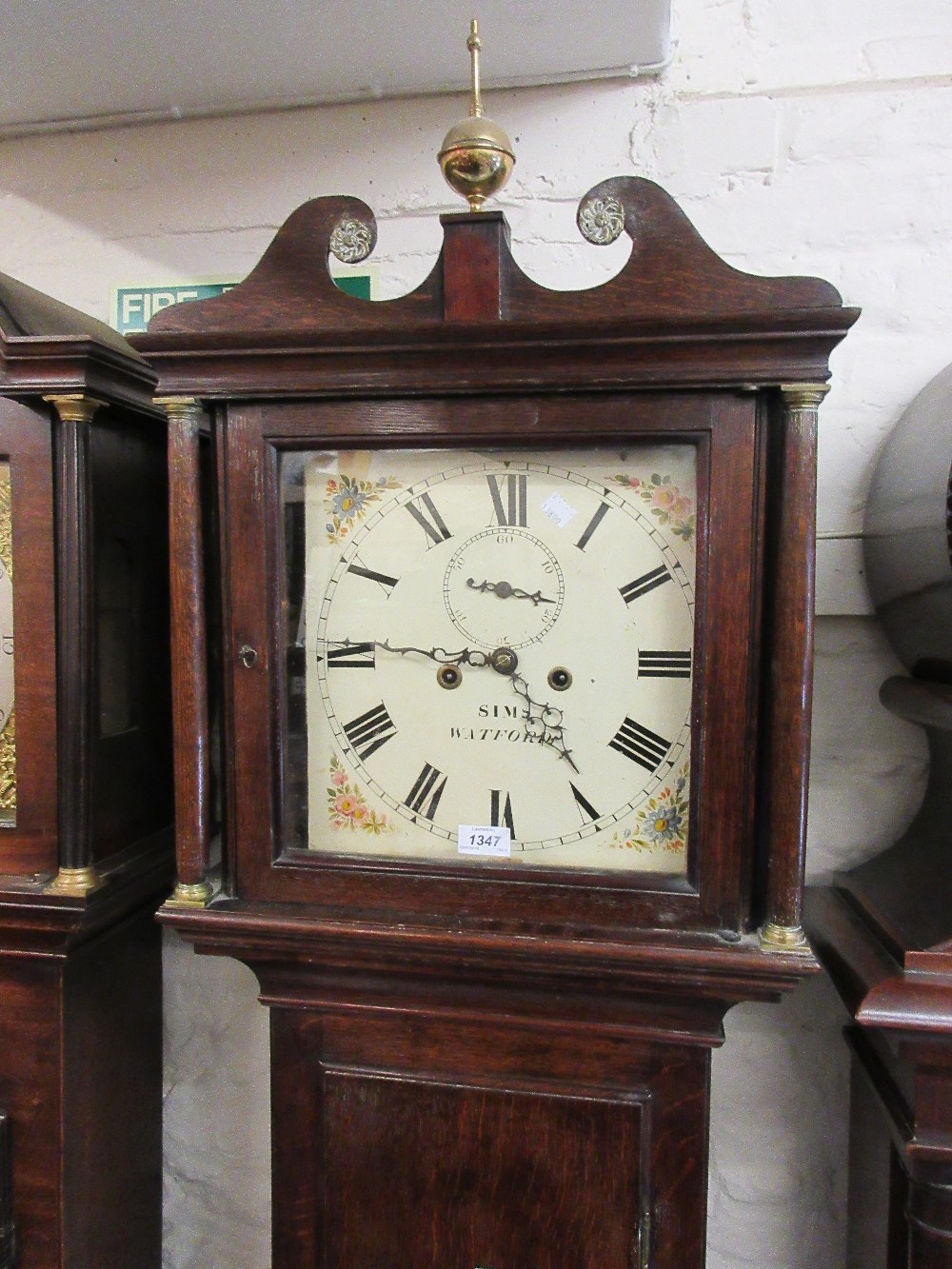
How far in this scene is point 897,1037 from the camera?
902 mm

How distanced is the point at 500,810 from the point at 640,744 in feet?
0.50

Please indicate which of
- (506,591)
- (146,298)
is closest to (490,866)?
(506,591)

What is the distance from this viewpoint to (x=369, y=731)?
37.1 inches

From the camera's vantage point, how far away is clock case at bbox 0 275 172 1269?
3.33 ft

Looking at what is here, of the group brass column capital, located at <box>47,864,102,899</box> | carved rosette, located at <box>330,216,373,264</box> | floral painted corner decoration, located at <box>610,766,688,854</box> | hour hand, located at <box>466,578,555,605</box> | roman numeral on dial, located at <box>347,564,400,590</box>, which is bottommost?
brass column capital, located at <box>47,864,102,899</box>

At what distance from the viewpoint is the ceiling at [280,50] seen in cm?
106

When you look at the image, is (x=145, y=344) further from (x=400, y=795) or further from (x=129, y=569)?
(x=400, y=795)

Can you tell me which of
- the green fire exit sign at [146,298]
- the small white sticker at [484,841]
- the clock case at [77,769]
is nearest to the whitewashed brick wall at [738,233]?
the green fire exit sign at [146,298]

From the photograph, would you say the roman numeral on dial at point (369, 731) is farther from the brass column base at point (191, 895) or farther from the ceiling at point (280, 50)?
the ceiling at point (280, 50)

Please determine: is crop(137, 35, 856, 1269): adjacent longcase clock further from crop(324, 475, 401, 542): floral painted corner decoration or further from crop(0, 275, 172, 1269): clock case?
crop(0, 275, 172, 1269): clock case

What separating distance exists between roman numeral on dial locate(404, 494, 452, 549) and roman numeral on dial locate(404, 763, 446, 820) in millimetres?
230

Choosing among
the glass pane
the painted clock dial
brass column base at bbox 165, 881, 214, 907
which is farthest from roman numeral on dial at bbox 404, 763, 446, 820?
the glass pane

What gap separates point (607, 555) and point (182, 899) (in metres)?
0.55

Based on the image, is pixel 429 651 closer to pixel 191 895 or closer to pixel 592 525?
pixel 592 525
